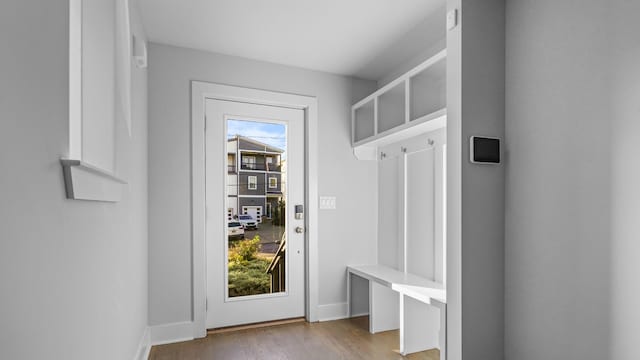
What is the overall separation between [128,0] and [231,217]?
5.98 ft

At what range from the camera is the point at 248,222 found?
3.24m

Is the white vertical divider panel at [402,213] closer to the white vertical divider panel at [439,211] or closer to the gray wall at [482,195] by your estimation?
the white vertical divider panel at [439,211]

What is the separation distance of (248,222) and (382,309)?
55.2 inches

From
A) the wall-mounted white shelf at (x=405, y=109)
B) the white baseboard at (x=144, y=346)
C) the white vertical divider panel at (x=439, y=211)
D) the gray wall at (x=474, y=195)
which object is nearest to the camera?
the gray wall at (x=474, y=195)

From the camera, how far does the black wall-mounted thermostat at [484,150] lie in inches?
72.7

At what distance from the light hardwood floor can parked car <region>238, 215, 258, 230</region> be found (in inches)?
34.9

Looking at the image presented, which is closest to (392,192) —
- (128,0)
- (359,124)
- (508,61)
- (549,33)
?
(359,124)

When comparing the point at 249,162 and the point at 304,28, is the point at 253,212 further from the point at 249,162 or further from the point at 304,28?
the point at 304,28

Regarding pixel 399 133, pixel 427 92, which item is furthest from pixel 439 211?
pixel 427 92

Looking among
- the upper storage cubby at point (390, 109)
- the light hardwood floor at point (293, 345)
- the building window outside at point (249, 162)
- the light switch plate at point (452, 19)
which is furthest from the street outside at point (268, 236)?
the light switch plate at point (452, 19)

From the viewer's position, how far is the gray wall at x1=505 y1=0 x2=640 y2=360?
1383 millimetres

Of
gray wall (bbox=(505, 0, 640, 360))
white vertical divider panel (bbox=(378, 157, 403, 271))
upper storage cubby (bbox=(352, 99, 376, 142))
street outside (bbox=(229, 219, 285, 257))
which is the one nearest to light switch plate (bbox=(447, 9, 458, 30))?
gray wall (bbox=(505, 0, 640, 360))

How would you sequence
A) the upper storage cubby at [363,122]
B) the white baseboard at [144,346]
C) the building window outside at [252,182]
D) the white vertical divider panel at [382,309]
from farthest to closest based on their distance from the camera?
1. the upper storage cubby at [363,122]
2. the building window outside at [252,182]
3. the white vertical divider panel at [382,309]
4. the white baseboard at [144,346]

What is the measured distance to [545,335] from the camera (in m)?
1.68
